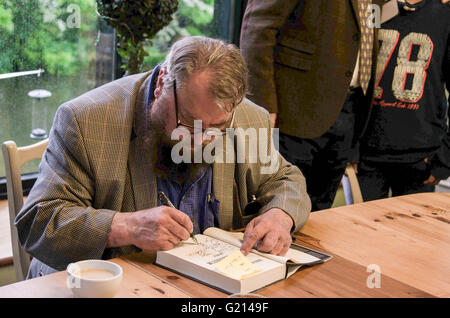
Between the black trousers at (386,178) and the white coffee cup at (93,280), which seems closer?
the white coffee cup at (93,280)

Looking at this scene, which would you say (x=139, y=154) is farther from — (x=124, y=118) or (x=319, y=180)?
(x=319, y=180)

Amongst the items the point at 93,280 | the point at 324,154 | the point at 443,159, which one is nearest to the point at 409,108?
the point at 443,159

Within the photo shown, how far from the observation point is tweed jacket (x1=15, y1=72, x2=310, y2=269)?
1.41 m

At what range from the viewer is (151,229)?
1.37 m

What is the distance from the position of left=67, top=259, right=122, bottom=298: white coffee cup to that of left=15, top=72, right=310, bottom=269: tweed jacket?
23 cm

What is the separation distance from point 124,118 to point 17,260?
2.01ft

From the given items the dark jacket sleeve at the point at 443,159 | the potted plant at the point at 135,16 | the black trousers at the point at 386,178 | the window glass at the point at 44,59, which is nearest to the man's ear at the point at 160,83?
the potted plant at the point at 135,16

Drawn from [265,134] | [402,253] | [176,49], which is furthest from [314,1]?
[402,253]

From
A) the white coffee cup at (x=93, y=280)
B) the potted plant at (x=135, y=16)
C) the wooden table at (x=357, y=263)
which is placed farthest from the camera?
the potted plant at (x=135, y=16)

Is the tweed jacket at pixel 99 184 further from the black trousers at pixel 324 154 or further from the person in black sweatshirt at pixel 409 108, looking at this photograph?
the person in black sweatshirt at pixel 409 108

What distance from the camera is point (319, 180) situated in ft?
8.41

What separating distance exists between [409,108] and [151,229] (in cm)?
172

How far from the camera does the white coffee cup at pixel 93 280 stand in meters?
1.11

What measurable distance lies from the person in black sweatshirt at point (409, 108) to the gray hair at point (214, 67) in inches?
52.2
